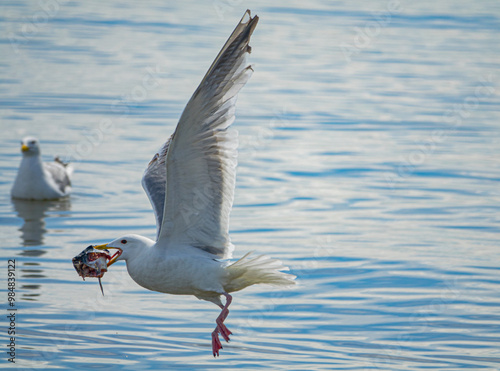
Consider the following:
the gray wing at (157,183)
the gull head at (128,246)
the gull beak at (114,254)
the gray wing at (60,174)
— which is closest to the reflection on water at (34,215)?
the gray wing at (60,174)

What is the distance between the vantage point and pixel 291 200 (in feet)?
42.7

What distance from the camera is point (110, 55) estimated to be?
26.1m

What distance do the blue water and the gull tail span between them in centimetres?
90

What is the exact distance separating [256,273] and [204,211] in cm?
59

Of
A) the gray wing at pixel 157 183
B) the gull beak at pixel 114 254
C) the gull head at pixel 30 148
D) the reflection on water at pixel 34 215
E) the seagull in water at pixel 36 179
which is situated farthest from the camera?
the gull head at pixel 30 148

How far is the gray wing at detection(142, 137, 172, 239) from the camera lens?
7.62 m

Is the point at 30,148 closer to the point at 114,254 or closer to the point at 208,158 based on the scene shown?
the point at 114,254

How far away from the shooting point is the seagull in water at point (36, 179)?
1308cm

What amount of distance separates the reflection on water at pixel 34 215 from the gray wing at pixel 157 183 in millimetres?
2867

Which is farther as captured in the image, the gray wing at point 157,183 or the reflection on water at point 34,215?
the reflection on water at point 34,215


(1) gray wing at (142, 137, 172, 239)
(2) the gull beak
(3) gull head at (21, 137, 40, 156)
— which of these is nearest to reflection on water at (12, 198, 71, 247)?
(3) gull head at (21, 137, 40, 156)

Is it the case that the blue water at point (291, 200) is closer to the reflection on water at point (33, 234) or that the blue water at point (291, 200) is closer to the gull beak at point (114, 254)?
the reflection on water at point (33, 234)

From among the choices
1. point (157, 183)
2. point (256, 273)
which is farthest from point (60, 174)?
point (256, 273)

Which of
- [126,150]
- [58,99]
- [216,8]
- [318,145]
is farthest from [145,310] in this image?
[216,8]
